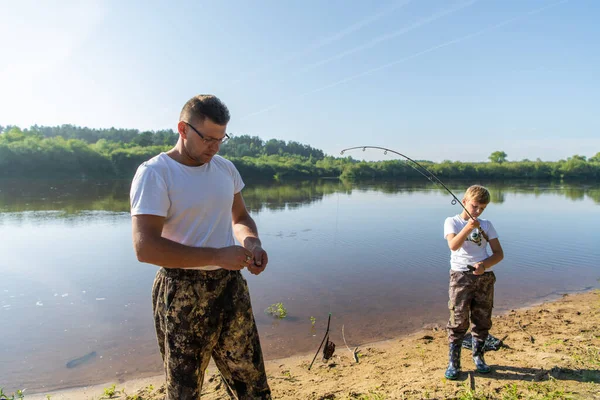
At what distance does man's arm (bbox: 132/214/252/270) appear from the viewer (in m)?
1.81

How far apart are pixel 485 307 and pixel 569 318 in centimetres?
342

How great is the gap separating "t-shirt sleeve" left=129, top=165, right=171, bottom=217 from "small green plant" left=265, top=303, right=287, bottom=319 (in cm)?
523

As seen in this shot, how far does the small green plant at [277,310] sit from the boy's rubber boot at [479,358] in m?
3.54

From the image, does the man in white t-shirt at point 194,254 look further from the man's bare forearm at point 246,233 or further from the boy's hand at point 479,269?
the boy's hand at point 479,269

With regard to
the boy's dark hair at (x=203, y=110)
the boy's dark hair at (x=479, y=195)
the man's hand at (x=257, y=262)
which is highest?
the boy's dark hair at (x=203, y=110)

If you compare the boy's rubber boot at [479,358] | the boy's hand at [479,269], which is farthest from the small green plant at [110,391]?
the boy's hand at [479,269]

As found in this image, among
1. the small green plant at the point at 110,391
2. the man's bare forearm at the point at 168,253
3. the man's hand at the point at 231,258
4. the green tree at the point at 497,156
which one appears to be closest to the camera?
the man's bare forearm at the point at 168,253

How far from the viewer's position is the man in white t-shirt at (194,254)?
6.22 ft

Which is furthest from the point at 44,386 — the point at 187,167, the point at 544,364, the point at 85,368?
the point at 544,364

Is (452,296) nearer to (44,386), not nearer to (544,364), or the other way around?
(544,364)

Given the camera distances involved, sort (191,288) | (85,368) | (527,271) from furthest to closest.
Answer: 1. (527,271)
2. (85,368)
3. (191,288)

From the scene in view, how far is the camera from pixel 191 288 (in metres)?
2.05

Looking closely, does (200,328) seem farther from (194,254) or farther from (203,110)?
(203,110)

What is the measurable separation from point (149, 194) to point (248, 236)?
0.76 metres
